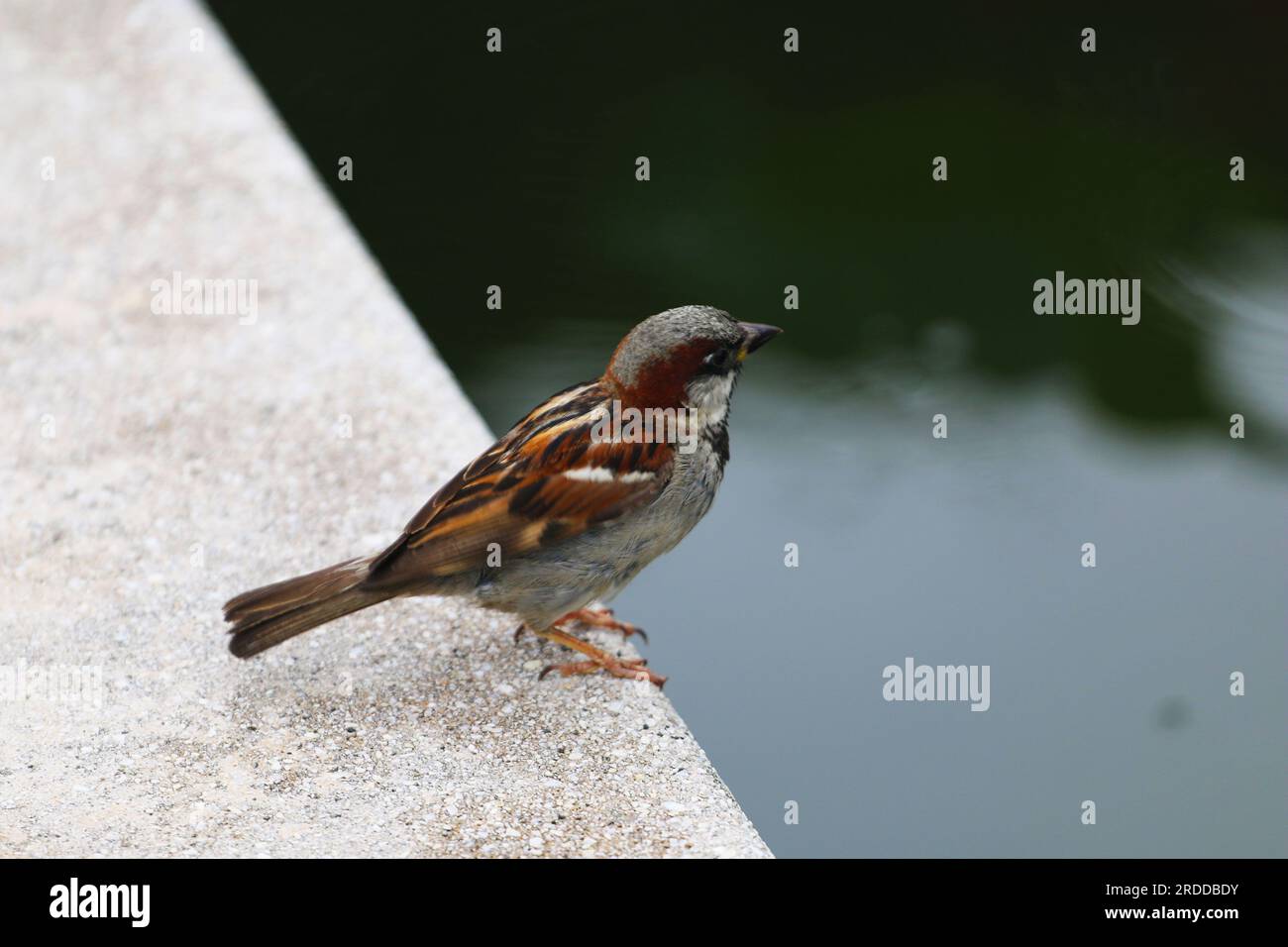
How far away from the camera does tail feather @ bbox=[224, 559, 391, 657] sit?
4.05 meters

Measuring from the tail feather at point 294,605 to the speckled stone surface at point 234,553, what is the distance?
0.58 feet

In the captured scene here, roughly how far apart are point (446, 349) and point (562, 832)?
10.6 ft

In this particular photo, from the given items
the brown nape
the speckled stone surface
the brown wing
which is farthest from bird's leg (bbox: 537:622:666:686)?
the brown nape

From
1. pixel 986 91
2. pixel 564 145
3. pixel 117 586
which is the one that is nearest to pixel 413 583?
pixel 117 586

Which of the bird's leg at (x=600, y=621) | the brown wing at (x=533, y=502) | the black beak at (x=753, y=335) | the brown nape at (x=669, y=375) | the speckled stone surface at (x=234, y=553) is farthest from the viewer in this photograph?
the bird's leg at (x=600, y=621)

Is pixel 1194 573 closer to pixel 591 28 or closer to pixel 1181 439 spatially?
pixel 1181 439

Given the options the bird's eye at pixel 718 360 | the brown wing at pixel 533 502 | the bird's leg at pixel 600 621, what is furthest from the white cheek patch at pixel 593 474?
the bird's leg at pixel 600 621

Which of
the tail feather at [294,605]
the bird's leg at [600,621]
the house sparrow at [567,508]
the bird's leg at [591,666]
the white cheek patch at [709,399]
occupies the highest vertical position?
the white cheek patch at [709,399]

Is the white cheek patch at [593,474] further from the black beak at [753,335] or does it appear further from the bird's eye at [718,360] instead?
the black beak at [753,335]

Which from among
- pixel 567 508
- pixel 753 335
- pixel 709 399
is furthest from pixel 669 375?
pixel 567 508

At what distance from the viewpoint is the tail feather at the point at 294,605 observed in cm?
405

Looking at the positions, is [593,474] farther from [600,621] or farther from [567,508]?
[600,621]
